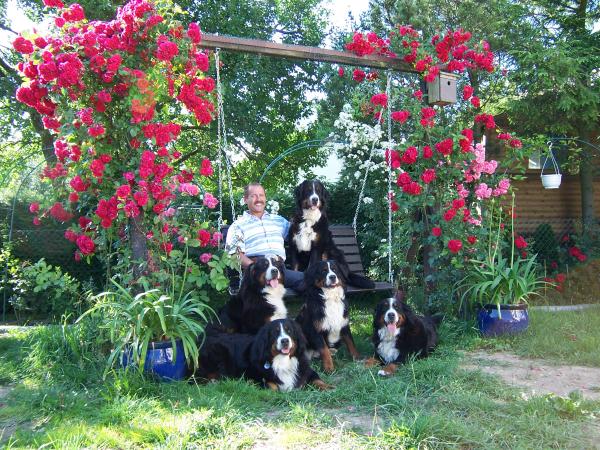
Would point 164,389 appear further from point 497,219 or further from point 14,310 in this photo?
point 14,310

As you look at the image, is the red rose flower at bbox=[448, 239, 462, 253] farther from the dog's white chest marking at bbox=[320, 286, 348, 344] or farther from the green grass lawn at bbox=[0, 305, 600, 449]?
the dog's white chest marking at bbox=[320, 286, 348, 344]

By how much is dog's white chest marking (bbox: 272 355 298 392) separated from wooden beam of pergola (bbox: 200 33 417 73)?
274cm

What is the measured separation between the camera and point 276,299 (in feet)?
13.8

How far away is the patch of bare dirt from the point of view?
11.1 ft

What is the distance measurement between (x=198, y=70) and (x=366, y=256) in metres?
4.45

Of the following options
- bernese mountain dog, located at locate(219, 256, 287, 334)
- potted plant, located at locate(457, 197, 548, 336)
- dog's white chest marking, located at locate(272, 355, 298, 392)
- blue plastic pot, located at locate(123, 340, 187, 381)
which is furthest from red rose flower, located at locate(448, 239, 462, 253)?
blue plastic pot, located at locate(123, 340, 187, 381)

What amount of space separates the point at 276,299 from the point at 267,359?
0.74 m

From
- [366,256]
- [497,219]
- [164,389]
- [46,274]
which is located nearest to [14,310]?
[46,274]

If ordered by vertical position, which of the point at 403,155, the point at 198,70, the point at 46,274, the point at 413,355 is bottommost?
the point at 413,355

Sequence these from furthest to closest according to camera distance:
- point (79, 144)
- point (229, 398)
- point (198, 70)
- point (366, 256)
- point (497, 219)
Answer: point (366, 256) → point (497, 219) → point (198, 70) → point (79, 144) → point (229, 398)

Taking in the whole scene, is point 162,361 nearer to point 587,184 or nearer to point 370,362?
point 370,362

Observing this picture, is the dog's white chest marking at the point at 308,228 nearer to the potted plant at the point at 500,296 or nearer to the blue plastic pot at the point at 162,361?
the potted plant at the point at 500,296

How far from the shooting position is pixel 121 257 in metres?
4.22

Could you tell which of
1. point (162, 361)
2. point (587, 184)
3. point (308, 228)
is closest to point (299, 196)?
point (308, 228)
